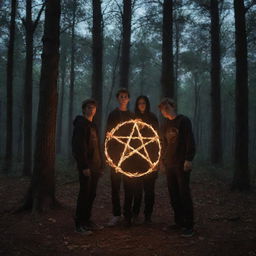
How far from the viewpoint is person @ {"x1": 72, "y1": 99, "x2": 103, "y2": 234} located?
5996 mm

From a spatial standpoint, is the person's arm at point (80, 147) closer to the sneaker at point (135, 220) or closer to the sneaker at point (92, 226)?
the sneaker at point (92, 226)

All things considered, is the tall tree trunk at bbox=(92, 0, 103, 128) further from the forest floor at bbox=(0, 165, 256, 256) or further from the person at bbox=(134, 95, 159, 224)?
the person at bbox=(134, 95, 159, 224)

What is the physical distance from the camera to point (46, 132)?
24.9 feet

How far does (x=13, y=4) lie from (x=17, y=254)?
13.4m

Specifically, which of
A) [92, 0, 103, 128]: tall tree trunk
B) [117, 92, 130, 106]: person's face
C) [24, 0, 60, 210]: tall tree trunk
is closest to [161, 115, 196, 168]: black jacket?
[117, 92, 130, 106]: person's face

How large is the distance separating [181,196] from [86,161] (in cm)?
213

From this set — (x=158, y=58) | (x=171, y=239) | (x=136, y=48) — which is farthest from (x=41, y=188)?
(x=158, y=58)

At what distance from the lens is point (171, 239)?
5.81 m

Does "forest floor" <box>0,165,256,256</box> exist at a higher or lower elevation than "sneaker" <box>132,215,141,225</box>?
lower

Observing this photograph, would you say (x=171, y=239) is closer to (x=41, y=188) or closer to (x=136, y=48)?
(x=41, y=188)

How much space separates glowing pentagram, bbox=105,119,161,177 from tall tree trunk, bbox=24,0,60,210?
2003 mm

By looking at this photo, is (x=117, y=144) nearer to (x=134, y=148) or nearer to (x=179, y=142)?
(x=134, y=148)

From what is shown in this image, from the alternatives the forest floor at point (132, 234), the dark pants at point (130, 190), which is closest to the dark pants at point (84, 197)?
the forest floor at point (132, 234)

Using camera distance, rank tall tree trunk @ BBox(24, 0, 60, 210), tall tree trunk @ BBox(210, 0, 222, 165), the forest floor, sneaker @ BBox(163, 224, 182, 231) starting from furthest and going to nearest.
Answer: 1. tall tree trunk @ BBox(210, 0, 222, 165)
2. tall tree trunk @ BBox(24, 0, 60, 210)
3. sneaker @ BBox(163, 224, 182, 231)
4. the forest floor
